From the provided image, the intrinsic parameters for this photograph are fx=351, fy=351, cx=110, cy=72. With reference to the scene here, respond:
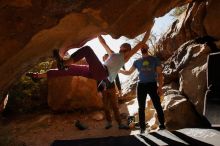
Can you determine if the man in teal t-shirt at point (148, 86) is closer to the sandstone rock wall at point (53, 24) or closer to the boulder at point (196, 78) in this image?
the sandstone rock wall at point (53, 24)

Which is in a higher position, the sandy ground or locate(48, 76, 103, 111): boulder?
locate(48, 76, 103, 111): boulder

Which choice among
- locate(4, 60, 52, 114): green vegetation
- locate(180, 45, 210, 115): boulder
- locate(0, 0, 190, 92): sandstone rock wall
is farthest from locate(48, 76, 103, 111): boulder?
locate(0, 0, 190, 92): sandstone rock wall

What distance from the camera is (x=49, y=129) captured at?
11.2 metres

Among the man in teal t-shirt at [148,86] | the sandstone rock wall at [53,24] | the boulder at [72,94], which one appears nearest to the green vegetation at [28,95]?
the boulder at [72,94]

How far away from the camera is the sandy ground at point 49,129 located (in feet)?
30.9

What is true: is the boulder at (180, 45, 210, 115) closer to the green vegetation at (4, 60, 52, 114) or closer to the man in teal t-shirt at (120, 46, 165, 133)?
the man in teal t-shirt at (120, 46, 165, 133)

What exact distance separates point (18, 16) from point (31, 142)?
4.43 meters

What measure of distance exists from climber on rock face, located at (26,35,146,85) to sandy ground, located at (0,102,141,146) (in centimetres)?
179

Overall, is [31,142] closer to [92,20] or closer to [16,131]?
[16,131]

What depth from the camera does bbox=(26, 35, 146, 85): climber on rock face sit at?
758cm

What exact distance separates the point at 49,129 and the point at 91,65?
4063 mm

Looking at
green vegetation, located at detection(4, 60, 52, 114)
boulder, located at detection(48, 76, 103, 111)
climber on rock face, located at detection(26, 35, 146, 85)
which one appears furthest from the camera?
green vegetation, located at detection(4, 60, 52, 114)

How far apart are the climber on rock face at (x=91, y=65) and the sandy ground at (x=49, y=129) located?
179 centimetres

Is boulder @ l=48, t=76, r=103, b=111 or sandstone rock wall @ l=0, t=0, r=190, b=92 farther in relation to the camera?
boulder @ l=48, t=76, r=103, b=111
